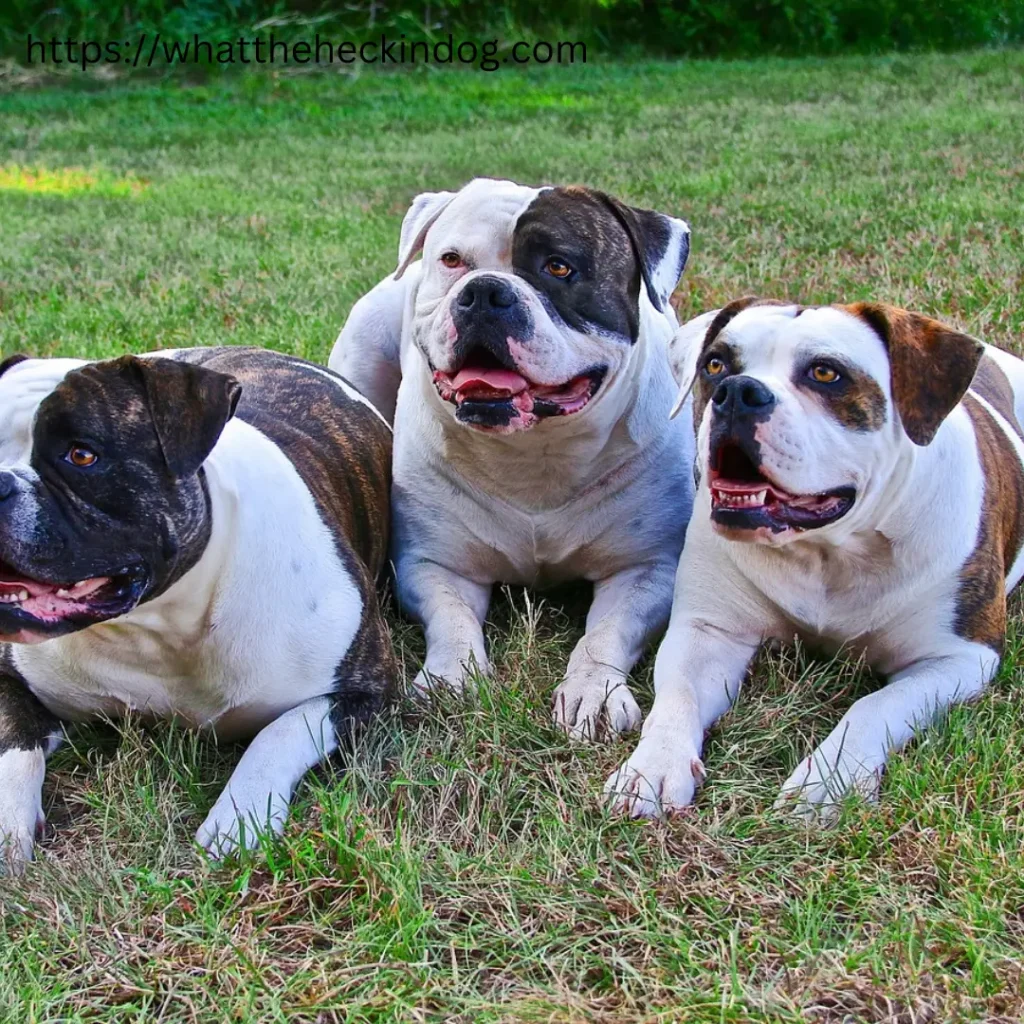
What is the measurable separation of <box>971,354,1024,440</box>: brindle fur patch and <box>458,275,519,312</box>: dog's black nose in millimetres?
1548

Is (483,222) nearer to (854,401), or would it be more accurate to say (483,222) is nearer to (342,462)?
(342,462)

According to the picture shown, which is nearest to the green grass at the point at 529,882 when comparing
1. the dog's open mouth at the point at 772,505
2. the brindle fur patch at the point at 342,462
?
the brindle fur patch at the point at 342,462

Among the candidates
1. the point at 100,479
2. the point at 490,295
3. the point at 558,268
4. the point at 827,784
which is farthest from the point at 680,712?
the point at 100,479

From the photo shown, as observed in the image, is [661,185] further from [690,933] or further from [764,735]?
[690,933]

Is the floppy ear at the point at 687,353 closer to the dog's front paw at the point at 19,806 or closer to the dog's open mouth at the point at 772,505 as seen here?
the dog's open mouth at the point at 772,505

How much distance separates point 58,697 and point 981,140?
9.29 meters

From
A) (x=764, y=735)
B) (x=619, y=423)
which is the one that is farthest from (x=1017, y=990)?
(x=619, y=423)

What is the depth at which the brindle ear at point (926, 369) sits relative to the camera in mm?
3256

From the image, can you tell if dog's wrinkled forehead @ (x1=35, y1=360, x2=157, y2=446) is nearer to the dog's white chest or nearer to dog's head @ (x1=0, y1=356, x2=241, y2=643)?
dog's head @ (x1=0, y1=356, x2=241, y2=643)

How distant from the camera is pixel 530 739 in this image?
3.37 meters

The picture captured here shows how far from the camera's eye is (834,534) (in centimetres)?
339

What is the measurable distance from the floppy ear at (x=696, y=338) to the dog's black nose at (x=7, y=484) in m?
1.72

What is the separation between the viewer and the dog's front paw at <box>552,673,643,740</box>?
135 inches

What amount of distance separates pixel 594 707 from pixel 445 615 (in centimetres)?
65
